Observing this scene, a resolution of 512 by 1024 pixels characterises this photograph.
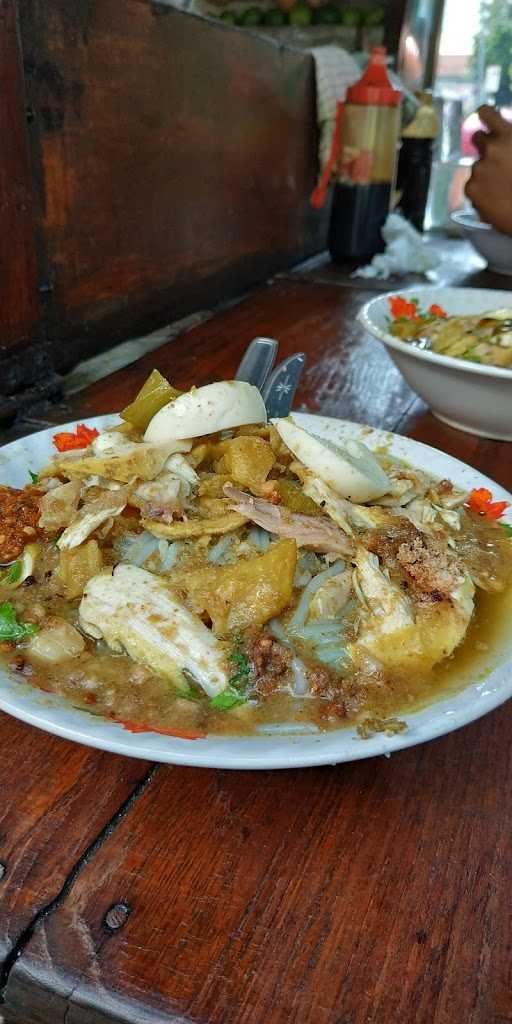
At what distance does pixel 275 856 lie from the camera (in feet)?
2.12

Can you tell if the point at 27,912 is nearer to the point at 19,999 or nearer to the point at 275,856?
the point at 19,999

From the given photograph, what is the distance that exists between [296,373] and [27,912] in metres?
0.90

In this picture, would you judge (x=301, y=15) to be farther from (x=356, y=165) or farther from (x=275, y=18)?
(x=356, y=165)

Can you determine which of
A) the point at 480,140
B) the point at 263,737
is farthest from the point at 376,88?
the point at 263,737

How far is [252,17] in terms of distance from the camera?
381 centimetres

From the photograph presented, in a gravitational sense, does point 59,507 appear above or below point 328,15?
below

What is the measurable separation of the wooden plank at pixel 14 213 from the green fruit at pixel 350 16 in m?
2.91

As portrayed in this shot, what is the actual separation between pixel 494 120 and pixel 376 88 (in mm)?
499

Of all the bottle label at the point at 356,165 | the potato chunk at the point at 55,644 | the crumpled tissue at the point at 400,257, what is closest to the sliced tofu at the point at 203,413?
the potato chunk at the point at 55,644

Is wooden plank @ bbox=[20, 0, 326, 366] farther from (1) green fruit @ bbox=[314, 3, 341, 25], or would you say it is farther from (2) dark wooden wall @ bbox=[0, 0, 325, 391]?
(1) green fruit @ bbox=[314, 3, 341, 25]

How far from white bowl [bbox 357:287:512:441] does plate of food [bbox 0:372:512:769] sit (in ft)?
1.39

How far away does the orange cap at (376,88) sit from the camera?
9.09 ft

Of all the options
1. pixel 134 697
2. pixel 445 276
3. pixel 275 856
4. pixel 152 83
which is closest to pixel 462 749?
pixel 275 856

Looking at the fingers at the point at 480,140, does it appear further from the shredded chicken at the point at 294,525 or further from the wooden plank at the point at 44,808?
the wooden plank at the point at 44,808
